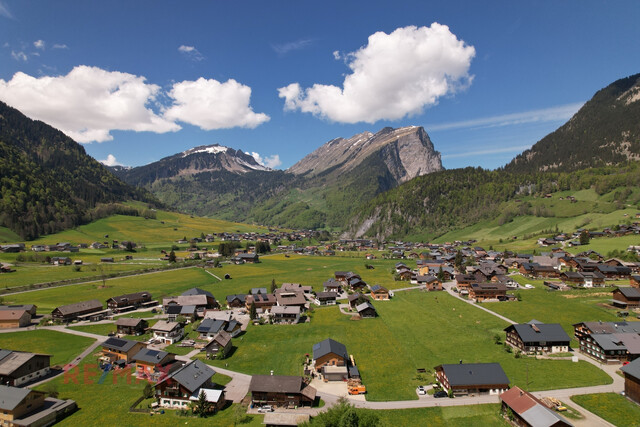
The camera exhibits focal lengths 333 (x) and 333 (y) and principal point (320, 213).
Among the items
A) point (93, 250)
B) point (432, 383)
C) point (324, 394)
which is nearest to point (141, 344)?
point (324, 394)

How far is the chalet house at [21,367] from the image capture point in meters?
41.3

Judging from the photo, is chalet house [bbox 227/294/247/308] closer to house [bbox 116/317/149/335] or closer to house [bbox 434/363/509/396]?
house [bbox 116/317/149/335]

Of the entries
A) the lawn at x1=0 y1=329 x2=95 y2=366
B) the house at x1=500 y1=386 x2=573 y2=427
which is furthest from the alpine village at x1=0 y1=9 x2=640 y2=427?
the lawn at x1=0 y1=329 x2=95 y2=366

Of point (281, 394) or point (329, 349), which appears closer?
point (281, 394)

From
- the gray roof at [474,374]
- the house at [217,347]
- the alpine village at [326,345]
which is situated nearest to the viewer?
the alpine village at [326,345]

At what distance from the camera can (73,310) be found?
2660 inches

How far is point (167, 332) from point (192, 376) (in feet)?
69.5

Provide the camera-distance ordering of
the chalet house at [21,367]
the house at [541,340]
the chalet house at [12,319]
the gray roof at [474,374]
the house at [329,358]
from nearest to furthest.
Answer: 1. the gray roof at [474,374]
2. the chalet house at [21,367]
3. the house at [329,358]
4. the house at [541,340]
5. the chalet house at [12,319]

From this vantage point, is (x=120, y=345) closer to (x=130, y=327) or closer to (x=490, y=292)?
(x=130, y=327)

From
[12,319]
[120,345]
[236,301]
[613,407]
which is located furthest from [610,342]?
[12,319]

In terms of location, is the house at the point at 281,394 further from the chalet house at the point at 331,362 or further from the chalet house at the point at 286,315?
the chalet house at the point at 286,315

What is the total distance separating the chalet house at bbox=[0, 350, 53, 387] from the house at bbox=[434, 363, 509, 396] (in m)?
52.2

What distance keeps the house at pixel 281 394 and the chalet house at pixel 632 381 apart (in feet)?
113

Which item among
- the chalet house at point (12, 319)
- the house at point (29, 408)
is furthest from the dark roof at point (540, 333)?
the chalet house at point (12, 319)
